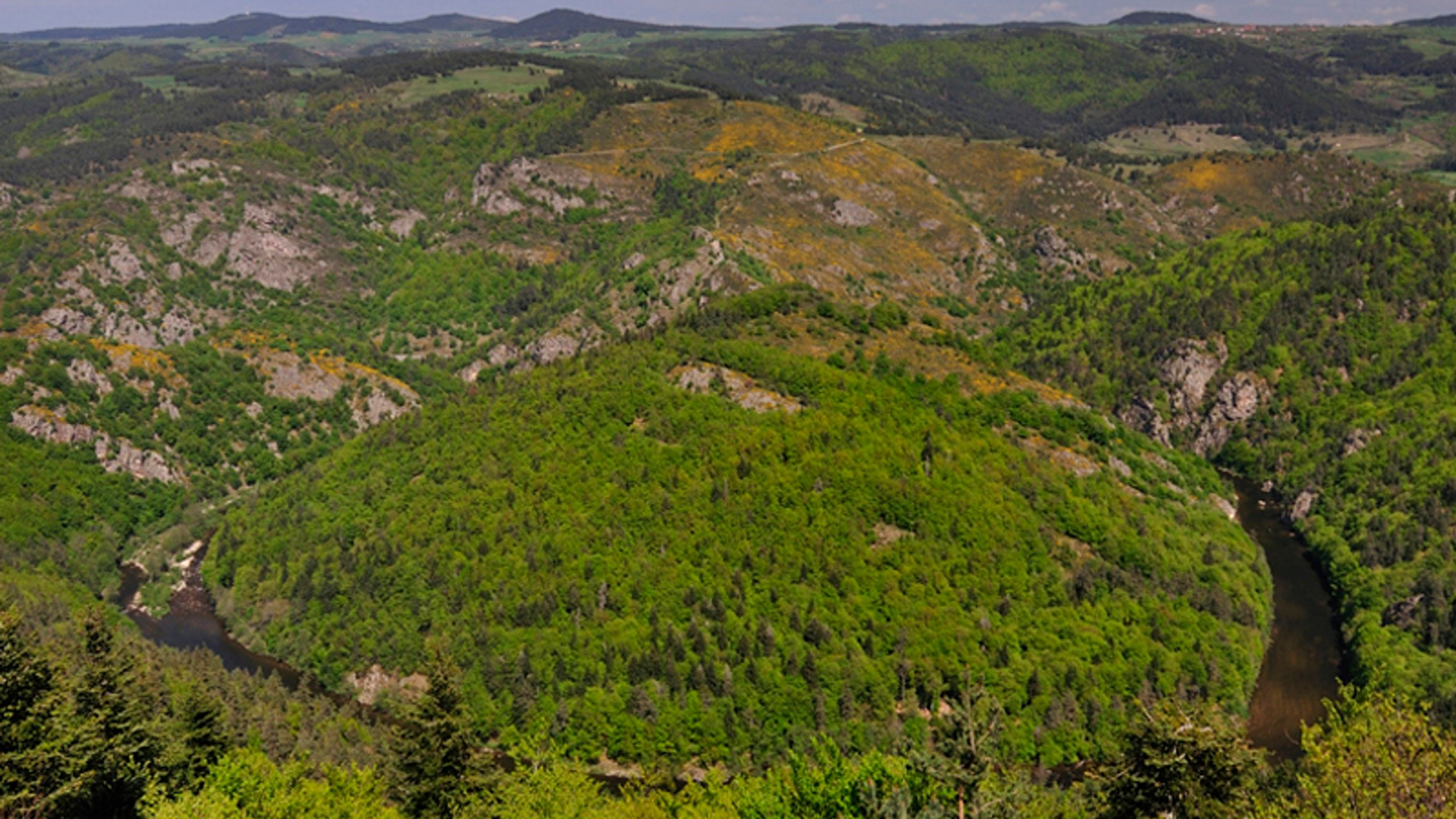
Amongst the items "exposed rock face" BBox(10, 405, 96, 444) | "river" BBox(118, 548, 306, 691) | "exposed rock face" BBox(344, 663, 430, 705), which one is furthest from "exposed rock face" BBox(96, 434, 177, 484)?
"exposed rock face" BBox(344, 663, 430, 705)

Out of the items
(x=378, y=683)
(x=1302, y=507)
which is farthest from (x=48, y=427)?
(x=1302, y=507)

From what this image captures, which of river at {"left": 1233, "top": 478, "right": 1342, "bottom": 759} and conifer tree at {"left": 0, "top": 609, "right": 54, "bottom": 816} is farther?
river at {"left": 1233, "top": 478, "right": 1342, "bottom": 759}

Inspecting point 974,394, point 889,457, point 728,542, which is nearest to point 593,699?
point 728,542

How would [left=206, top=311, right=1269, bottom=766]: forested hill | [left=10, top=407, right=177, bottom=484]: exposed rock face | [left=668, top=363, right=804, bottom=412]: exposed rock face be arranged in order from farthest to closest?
[left=10, top=407, right=177, bottom=484]: exposed rock face, [left=668, top=363, right=804, bottom=412]: exposed rock face, [left=206, top=311, right=1269, bottom=766]: forested hill

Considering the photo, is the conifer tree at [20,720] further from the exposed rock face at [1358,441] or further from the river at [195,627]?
the exposed rock face at [1358,441]

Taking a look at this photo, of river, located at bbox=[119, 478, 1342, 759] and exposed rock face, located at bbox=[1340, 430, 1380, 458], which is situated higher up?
exposed rock face, located at bbox=[1340, 430, 1380, 458]

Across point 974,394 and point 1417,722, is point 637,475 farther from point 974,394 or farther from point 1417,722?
point 1417,722

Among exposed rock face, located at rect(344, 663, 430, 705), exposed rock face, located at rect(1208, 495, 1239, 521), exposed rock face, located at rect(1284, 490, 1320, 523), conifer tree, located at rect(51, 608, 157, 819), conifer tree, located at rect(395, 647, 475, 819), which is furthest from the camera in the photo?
exposed rock face, located at rect(1284, 490, 1320, 523)

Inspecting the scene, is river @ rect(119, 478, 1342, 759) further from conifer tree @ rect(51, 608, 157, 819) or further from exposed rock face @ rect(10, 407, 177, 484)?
conifer tree @ rect(51, 608, 157, 819)
